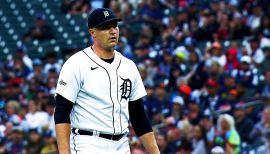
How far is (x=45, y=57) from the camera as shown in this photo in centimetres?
1717

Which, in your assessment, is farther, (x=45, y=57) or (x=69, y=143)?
(x=45, y=57)

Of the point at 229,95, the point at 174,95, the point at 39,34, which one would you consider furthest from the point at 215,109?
the point at 39,34

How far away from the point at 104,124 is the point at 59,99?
34 cm

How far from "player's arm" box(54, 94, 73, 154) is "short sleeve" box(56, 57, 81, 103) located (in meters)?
0.04

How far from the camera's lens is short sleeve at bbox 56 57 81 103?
5262 mm

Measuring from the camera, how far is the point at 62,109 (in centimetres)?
525

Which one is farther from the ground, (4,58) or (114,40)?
(114,40)

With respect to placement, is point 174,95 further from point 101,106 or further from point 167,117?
point 101,106

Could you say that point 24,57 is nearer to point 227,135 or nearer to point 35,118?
point 35,118

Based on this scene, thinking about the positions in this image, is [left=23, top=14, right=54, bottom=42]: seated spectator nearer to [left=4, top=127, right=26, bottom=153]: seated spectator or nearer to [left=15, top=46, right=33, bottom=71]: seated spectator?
[left=15, top=46, right=33, bottom=71]: seated spectator

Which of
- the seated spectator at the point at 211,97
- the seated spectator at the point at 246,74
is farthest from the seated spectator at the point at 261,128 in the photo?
the seated spectator at the point at 246,74

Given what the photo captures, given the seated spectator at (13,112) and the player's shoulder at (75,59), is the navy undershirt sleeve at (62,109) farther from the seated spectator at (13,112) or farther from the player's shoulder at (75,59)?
the seated spectator at (13,112)

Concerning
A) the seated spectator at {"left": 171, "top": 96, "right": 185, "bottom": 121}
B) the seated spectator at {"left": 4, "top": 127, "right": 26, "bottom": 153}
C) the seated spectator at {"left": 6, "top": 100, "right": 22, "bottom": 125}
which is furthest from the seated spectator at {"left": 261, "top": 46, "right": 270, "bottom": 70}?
the seated spectator at {"left": 4, "top": 127, "right": 26, "bottom": 153}

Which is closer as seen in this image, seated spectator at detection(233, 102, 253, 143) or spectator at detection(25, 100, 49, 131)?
seated spectator at detection(233, 102, 253, 143)
